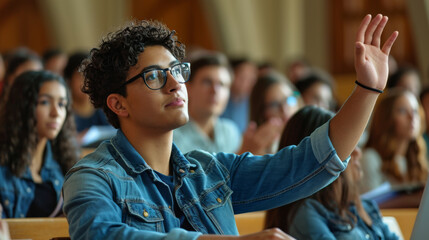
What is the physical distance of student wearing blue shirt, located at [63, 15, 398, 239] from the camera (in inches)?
56.3

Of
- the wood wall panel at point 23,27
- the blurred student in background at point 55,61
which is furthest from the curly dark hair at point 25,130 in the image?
the wood wall panel at point 23,27

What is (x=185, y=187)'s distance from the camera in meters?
1.54

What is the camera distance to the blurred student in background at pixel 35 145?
2.36 metres

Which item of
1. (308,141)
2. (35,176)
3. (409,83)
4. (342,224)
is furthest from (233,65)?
(308,141)

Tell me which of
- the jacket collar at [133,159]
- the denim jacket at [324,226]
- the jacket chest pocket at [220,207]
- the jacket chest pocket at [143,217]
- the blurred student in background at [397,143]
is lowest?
the blurred student in background at [397,143]

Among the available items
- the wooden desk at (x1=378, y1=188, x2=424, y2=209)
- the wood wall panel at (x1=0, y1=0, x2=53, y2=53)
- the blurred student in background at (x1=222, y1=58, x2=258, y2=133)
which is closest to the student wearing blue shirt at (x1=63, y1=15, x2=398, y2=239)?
the wooden desk at (x1=378, y1=188, x2=424, y2=209)

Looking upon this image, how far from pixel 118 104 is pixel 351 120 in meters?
0.56

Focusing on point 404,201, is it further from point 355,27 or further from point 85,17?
point 85,17

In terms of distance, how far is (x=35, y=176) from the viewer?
8.08ft

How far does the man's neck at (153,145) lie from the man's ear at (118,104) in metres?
0.05

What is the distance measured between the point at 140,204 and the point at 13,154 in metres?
1.17

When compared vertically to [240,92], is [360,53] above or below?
above

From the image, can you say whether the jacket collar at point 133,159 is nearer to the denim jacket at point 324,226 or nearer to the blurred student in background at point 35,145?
the denim jacket at point 324,226

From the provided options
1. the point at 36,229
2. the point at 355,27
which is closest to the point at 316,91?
the point at 36,229
